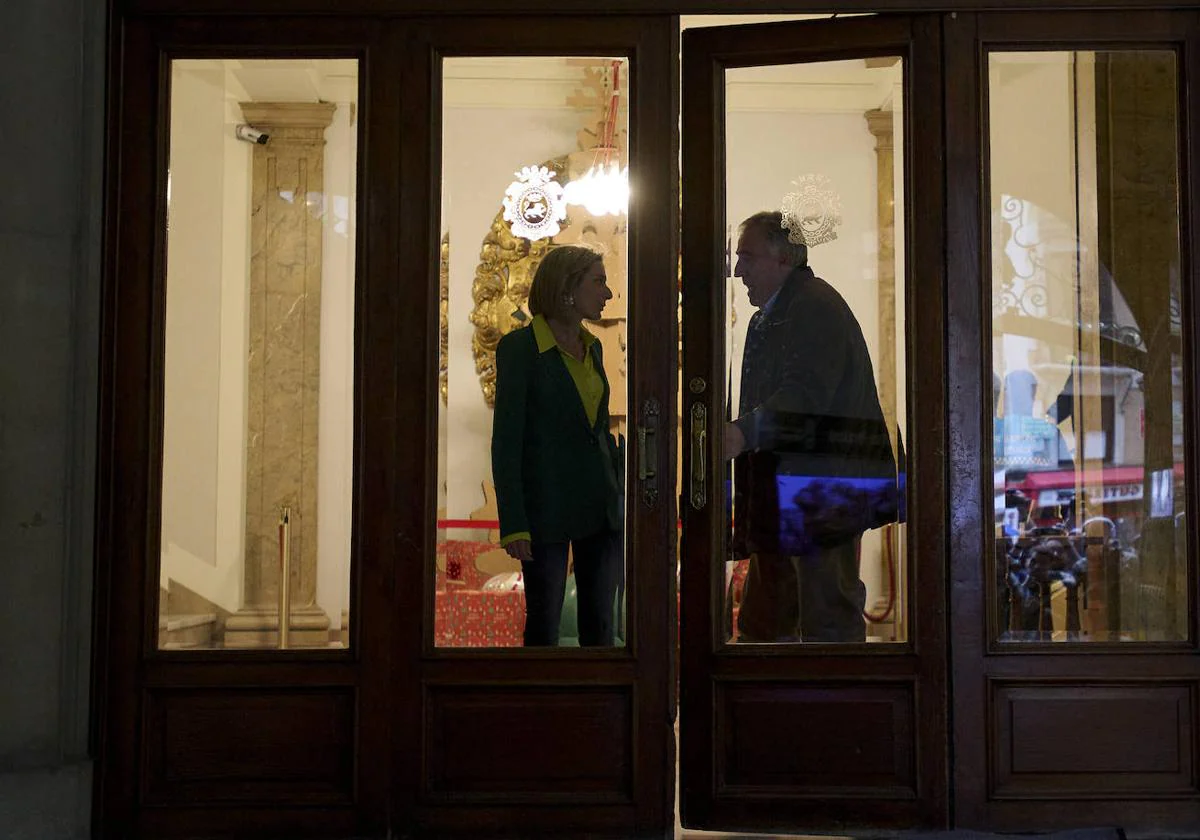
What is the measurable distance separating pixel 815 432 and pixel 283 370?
1.56m

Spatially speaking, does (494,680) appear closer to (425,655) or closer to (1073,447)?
(425,655)

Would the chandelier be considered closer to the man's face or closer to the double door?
the double door

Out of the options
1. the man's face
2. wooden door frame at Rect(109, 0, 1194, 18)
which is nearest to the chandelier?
wooden door frame at Rect(109, 0, 1194, 18)

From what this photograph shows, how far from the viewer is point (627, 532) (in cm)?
354

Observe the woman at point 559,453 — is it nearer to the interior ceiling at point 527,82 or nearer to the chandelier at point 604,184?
the chandelier at point 604,184

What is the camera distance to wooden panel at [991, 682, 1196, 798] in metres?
3.50

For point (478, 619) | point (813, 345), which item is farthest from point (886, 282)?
point (478, 619)

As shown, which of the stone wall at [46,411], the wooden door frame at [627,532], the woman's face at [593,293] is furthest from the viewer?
the woman's face at [593,293]

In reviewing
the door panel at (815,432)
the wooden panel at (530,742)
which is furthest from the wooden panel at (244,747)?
the door panel at (815,432)

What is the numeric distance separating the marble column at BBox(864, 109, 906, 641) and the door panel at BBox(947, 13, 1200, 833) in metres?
0.17

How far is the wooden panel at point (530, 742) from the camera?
350cm

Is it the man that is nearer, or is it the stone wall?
the stone wall

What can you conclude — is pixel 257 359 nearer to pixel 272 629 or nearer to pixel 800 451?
pixel 272 629

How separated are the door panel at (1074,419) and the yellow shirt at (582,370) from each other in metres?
1.02
